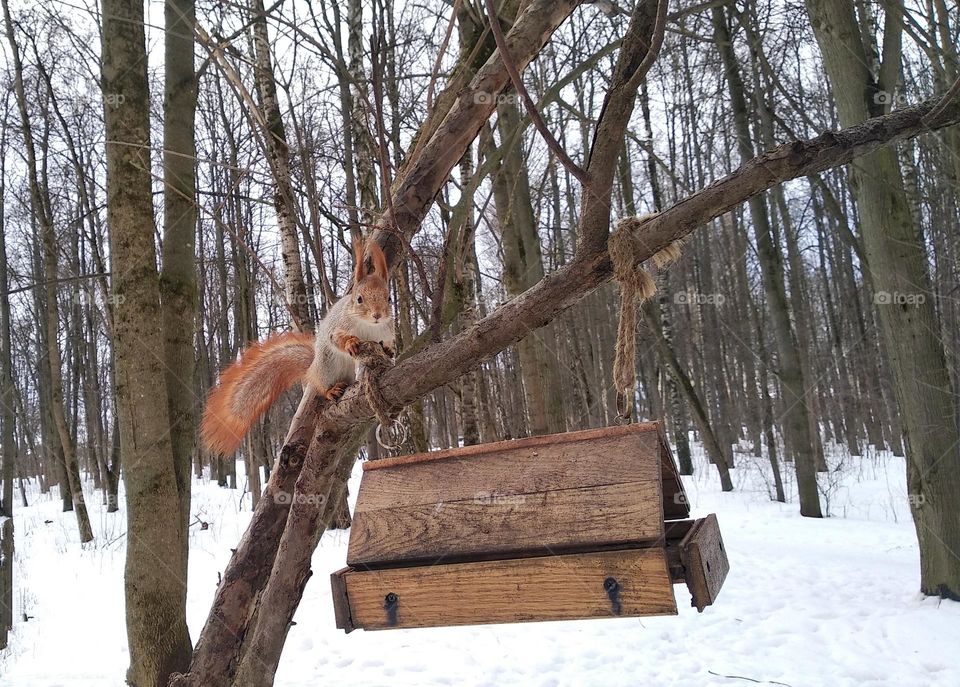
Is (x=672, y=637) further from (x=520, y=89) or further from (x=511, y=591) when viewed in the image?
(x=520, y=89)

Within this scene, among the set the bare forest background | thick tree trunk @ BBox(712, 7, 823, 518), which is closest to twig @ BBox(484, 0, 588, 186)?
the bare forest background

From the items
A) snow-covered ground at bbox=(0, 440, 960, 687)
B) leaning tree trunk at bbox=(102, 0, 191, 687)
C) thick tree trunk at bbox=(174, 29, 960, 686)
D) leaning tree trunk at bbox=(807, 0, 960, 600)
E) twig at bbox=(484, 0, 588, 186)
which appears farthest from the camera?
leaning tree trunk at bbox=(807, 0, 960, 600)

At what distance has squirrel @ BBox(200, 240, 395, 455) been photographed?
7.61ft

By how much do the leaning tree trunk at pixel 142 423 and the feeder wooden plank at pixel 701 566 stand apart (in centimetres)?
265

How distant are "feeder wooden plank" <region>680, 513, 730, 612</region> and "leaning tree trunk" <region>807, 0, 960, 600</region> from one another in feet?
14.5

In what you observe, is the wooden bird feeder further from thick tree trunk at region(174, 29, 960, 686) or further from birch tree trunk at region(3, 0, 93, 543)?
birch tree trunk at region(3, 0, 93, 543)

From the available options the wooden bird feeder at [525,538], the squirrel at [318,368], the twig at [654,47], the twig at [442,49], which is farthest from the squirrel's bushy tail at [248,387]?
the twig at [654,47]

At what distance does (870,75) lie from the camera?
222 inches

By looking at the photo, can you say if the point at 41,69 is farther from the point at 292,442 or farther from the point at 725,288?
the point at 725,288

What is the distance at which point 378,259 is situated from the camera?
218cm

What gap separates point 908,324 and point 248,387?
5180 millimetres

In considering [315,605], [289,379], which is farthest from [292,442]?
[315,605]

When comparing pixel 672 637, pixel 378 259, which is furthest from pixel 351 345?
pixel 672 637

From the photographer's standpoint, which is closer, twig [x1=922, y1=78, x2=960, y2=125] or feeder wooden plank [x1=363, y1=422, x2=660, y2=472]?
twig [x1=922, y1=78, x2=960, y2=125]
